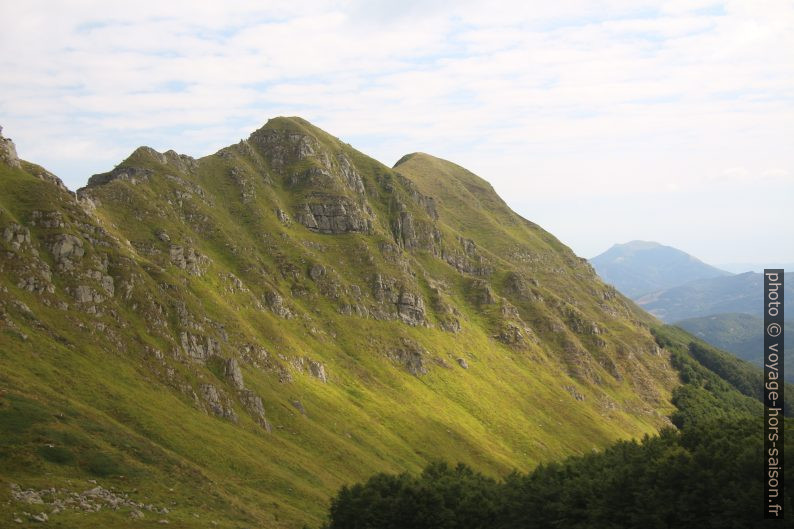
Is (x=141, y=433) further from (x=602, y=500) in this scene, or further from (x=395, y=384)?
(x=395, y=384)

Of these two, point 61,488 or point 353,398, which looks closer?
point 61,488

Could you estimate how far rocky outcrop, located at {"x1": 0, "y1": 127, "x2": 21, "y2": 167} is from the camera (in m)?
154

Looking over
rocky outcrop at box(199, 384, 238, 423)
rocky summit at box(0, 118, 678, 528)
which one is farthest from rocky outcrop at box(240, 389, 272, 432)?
rocky outcrop at box(199, 384, 238, 423)

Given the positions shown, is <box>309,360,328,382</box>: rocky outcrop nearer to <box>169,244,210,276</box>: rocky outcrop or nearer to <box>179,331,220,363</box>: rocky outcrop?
<box>179,331,220,363</box>: rocky outcrop

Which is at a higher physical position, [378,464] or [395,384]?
[395,384]

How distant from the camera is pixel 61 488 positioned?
82.6 metres

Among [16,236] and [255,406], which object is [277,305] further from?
[16,236]

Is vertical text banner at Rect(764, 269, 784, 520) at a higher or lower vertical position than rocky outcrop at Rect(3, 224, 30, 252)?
lower

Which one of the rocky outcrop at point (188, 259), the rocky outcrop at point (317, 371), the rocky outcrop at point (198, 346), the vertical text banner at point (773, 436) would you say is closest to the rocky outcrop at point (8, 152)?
the rocky outcrop at point (188, 259)

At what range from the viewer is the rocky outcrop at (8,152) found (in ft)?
506

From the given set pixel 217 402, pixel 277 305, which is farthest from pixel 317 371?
pixel 217 402

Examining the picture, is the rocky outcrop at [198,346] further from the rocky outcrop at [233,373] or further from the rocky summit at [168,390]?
the rocky outcrop at [233,373]

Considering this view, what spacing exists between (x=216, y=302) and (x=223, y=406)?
37.7 metres

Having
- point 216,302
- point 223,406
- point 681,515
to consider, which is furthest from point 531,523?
point 216,302
